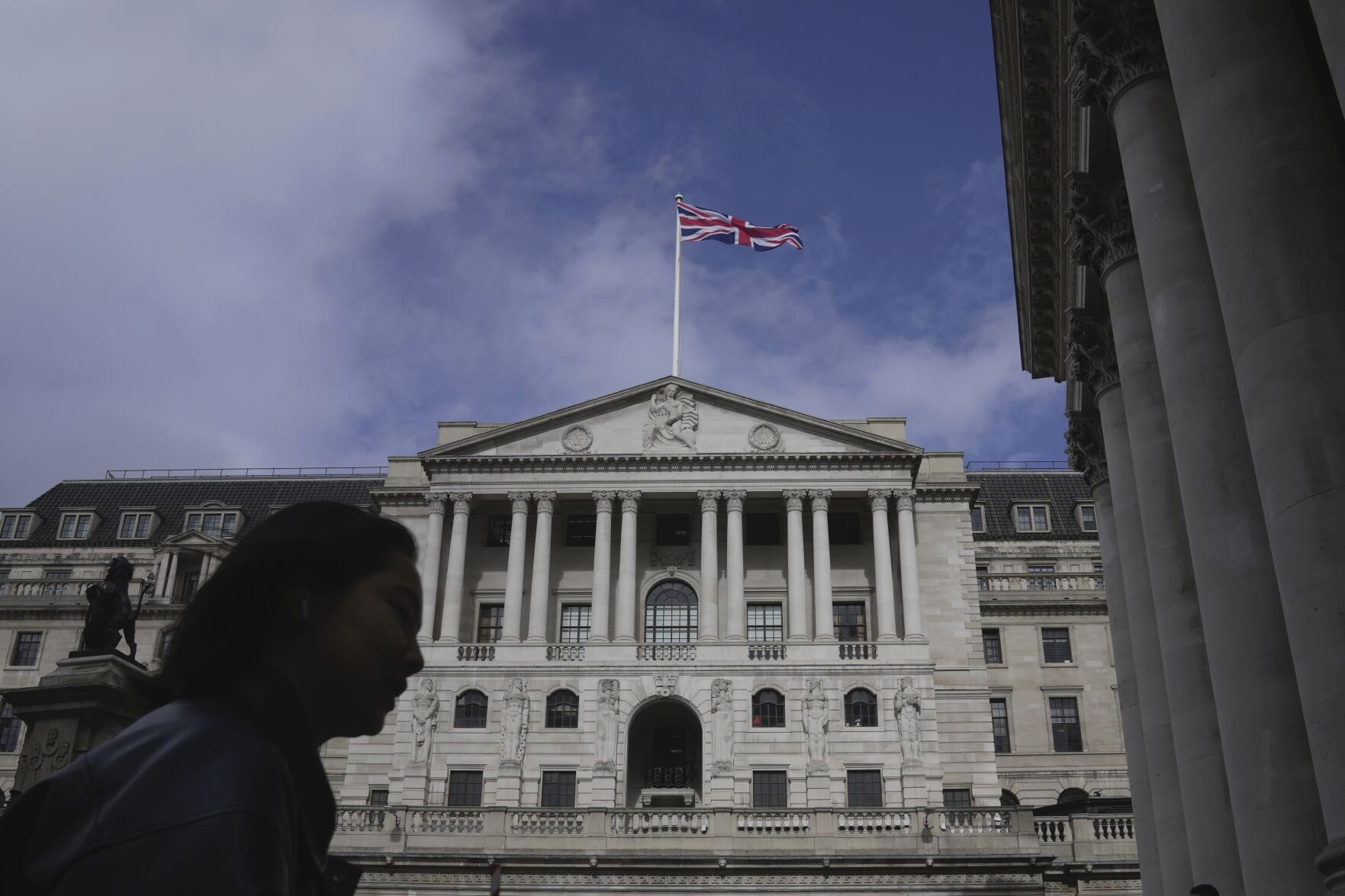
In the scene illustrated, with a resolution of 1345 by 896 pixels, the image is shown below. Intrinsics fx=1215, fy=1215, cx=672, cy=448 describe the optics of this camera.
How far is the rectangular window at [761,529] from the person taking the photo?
2285 inches

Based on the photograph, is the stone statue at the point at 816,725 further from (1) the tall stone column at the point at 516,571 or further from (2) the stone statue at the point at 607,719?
(1) the tall stone column at the point at 516,571

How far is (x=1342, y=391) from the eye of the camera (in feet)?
33.9

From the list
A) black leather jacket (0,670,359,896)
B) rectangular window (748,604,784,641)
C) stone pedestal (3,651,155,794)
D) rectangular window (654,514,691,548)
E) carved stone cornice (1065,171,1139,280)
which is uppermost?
rectangular window (654,514,691,548)

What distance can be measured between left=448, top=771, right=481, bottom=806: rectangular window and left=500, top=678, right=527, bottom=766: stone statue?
59.3 inches

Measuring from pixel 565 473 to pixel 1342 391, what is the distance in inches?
1890

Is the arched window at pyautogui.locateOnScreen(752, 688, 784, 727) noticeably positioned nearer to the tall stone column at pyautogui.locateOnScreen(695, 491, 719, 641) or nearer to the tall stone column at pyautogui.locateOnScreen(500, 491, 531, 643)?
the tall stone column at pyautogui.locateOnScreen(695, 491, 719, 641)

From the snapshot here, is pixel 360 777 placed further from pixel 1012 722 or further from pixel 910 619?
pixel 1012 722

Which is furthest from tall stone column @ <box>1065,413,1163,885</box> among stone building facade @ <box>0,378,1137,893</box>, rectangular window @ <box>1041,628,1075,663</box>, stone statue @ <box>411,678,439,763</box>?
rectangular window @ <box>1041,628,1075,663</box>

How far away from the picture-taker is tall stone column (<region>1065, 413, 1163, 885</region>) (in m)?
21.2

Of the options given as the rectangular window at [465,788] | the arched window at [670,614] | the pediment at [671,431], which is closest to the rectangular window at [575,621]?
the arched window at [670,614]

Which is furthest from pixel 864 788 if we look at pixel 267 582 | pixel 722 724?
pixel 267 582

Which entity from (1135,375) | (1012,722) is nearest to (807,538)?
(1012,722)

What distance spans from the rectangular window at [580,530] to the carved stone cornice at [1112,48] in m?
42.7

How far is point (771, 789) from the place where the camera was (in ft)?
167
